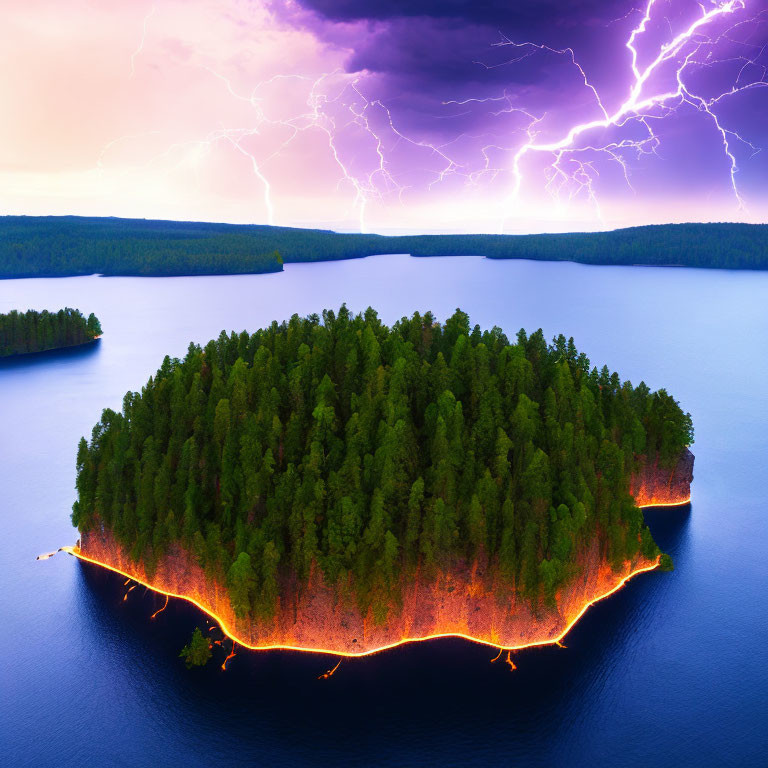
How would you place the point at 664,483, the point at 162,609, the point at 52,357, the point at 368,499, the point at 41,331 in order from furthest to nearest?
the point at 41,331 → the point at 52,357 → the point at 664,483 → the point at 162,609 → the point at 368,499

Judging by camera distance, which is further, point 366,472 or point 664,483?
point 664,483

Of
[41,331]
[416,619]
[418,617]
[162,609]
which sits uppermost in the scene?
[41,331]

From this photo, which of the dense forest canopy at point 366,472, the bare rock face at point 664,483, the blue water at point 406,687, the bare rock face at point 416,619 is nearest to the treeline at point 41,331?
the blue water at point 406,687

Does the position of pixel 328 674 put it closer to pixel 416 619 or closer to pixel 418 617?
pixel 416 619

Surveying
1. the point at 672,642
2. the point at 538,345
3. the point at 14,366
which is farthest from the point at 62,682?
the point at 14,366

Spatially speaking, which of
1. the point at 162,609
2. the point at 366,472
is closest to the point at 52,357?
the point at 162,609

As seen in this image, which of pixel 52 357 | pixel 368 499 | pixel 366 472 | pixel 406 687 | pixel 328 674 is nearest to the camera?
pixel 406 687

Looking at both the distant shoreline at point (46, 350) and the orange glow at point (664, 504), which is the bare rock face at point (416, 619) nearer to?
the orange glow at point (664, 504)

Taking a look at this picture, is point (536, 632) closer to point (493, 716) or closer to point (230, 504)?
point (493, 716)
